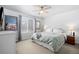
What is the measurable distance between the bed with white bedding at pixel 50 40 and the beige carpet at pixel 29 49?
0.11 meters

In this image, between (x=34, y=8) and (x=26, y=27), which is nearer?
(x=34, y=8)

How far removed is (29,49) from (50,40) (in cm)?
52

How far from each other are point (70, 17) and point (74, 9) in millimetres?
190

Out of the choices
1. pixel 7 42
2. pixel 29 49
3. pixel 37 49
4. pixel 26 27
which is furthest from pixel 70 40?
pixel 7 42

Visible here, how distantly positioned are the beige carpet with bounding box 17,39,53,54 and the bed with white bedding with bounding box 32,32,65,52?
4.4 inches

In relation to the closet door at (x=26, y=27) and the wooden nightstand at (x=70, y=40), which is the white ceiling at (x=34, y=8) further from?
the wooden nightstand at (x=70, y=40)

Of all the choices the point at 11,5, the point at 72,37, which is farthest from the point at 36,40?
the point at 11,5

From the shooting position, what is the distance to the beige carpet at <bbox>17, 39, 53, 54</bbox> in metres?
1.79

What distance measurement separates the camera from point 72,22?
184 centimetres

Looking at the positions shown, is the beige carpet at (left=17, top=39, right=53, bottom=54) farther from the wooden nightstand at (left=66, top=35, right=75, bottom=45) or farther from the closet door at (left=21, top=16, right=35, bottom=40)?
the wooden nightstand at (left=66, top=35, right=75, bottom=45)

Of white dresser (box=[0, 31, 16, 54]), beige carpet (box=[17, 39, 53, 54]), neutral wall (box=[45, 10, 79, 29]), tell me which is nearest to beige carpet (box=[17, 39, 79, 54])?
beige carpet (box=[17, 39, 53, 54])

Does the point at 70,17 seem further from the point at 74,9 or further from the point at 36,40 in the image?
the point at 36,40

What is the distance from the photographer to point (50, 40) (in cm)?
187

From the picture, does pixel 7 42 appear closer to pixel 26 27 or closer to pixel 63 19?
pixel 26 27
